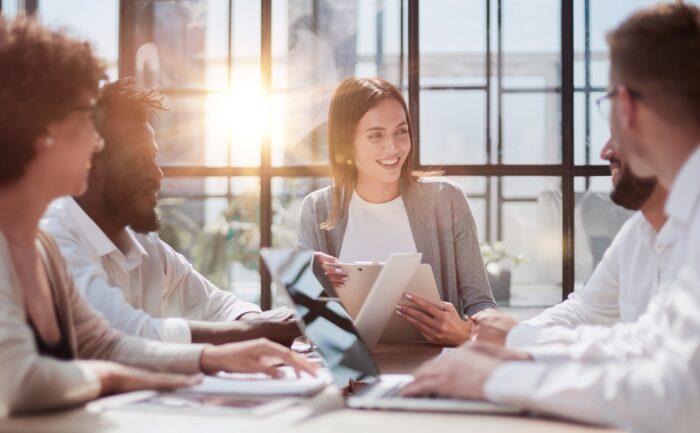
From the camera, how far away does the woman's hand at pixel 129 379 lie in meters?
1.38

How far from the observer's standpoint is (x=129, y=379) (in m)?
1.43

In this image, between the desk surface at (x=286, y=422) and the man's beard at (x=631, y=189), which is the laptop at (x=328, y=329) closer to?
the desk surface at (x=286, y=422)

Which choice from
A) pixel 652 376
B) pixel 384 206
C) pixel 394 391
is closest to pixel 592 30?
pixel 384 206

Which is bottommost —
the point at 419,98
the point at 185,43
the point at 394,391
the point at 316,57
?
the point at 394,391

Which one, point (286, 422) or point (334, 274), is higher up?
point (334, 274)

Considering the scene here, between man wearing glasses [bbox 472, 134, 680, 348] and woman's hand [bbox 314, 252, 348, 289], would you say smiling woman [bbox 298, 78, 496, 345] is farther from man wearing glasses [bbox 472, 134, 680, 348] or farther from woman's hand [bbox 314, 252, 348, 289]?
woman's hand [bbox 314, 252, 348, 289]

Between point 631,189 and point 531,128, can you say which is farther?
point 531,128

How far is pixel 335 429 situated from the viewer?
122 centimetres

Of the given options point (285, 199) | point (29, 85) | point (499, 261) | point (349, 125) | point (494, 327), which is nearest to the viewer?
point (29, 85)

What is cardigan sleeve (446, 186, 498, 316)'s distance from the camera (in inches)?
110

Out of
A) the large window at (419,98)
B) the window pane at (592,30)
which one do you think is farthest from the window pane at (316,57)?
the window pane at (592,30)

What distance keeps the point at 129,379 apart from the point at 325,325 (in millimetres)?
456

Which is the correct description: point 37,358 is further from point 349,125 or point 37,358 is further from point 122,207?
point 349,125

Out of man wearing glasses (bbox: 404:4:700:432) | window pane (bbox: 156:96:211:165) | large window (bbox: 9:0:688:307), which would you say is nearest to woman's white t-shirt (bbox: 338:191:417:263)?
man wearing glasses (bbox: 404:4:700:432)
